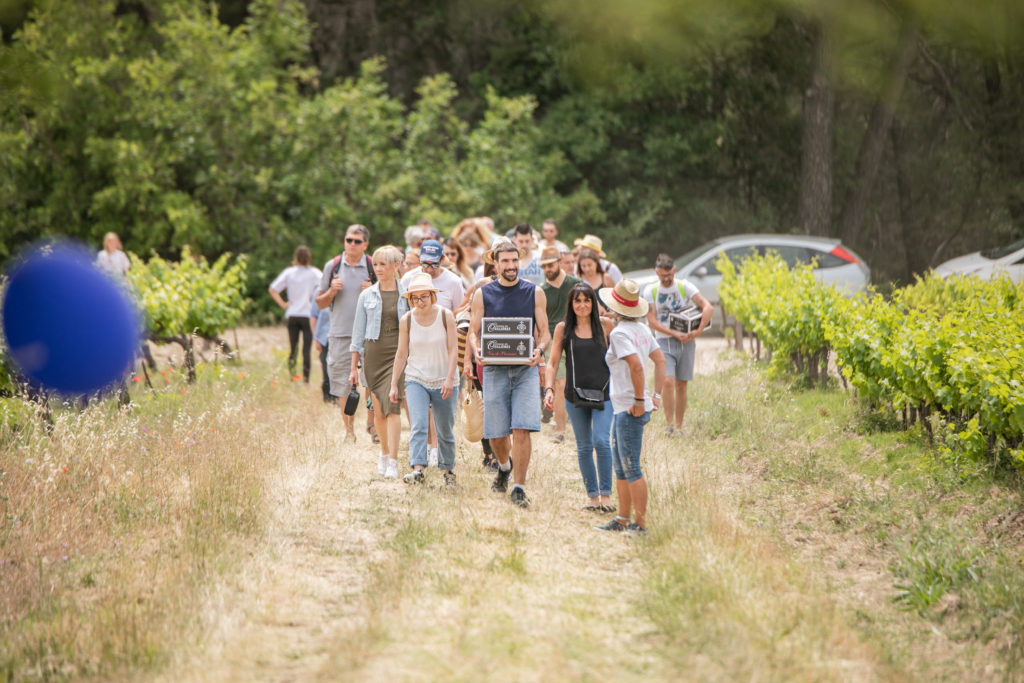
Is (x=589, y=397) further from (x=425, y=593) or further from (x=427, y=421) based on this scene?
(x=425, y=593)

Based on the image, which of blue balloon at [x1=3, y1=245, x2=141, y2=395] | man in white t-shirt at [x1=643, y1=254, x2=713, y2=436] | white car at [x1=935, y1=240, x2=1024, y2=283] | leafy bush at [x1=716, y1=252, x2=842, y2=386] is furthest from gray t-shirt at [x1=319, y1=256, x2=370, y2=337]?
white car at [x1=935, y1=240, x2=1024, y2=283]

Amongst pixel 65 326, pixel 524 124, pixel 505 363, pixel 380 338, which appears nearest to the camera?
pixel 505 363

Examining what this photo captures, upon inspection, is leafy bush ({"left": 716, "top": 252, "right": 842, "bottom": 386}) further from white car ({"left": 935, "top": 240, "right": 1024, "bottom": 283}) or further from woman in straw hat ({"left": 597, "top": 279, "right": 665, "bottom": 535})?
woman in straw hat ({"left": 597, "top": 279, "right": 665, "bottom": 535})

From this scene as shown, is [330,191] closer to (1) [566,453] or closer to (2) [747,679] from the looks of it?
(1) [566,453]

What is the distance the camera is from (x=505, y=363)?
793 cm

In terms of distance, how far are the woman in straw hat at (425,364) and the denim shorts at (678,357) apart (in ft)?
9.16

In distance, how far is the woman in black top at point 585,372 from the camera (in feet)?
24.9

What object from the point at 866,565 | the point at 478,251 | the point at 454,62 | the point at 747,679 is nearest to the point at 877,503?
the point at 866,565

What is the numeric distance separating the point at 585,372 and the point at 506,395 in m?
0.71

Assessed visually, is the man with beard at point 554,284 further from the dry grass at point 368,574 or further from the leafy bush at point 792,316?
the leafy bush at point 792,316

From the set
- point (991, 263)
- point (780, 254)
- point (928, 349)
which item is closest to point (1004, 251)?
point (991, 263)

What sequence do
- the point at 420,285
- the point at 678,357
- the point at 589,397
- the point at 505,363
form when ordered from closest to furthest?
the point at 589,397, the point at 505,363, the point at 420,285, the point at 678,357

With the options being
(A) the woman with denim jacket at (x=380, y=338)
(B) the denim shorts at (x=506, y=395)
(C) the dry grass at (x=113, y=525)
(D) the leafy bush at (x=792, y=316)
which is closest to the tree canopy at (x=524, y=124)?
(D) the leafy bush at (x=792, y=316)

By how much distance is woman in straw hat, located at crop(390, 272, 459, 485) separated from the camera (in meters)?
8.30
